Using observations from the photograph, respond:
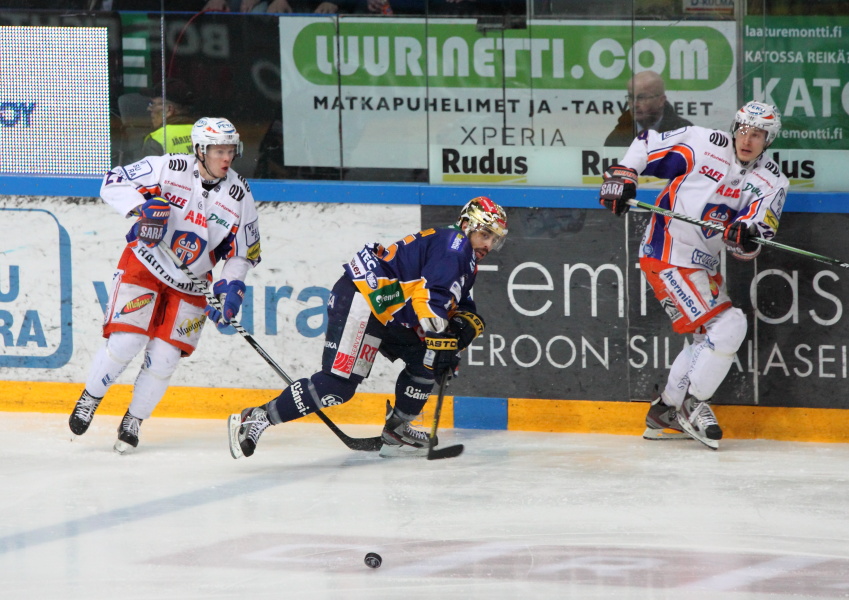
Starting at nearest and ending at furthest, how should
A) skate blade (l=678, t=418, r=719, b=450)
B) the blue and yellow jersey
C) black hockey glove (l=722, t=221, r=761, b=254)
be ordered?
the blue and yellow jersey, black hockey glove (l=722, t=221, r=761, b=254), skate blade (l=678, t=418, r=719, b=450)

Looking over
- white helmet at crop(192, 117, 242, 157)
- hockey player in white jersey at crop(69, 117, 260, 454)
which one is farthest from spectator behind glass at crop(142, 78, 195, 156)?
white helmet at crop(192, 117, 242, 157)

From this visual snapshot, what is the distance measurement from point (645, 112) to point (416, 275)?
4.64 ft

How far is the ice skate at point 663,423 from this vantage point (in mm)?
5547

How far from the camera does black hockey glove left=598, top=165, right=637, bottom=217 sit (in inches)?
205

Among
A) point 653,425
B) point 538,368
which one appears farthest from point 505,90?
point 653,425

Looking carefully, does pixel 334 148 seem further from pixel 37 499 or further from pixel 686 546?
pixel 686 546

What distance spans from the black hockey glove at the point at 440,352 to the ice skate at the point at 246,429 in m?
0.66

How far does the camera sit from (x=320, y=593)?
3727 mm

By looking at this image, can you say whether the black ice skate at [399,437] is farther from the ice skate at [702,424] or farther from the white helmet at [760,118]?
the white helmet at [760,118]

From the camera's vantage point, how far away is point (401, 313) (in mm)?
5133

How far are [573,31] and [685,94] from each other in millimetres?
550

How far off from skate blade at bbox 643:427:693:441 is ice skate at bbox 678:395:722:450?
94 millimetres

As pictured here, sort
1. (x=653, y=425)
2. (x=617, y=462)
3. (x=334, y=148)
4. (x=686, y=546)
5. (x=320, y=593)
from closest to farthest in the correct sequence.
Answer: (x=320, y=593), (x=686, y=546), (x=617, y=462), (x=653, y=425), (x=334, y=148)

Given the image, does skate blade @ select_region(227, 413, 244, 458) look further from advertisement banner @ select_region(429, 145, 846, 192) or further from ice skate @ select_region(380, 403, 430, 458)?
advertisement banner @ select_region(429, 145, 846, 192)
